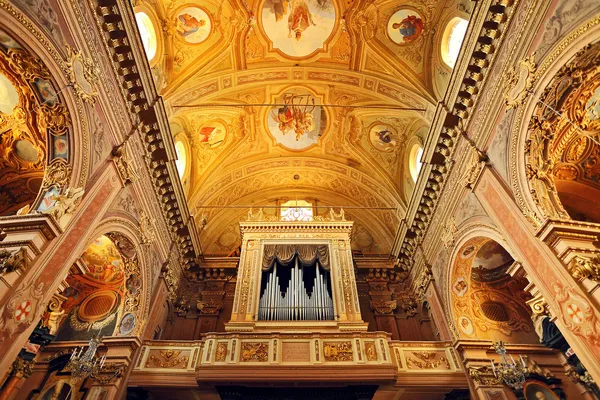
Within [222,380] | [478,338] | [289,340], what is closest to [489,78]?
[478,338]

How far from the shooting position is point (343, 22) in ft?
38.1

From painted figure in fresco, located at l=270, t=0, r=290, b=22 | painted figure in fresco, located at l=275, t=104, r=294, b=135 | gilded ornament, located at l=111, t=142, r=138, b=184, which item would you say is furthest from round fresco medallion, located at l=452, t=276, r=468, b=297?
painted figure in fresco, located at l=270, t=0, r=290, b=22

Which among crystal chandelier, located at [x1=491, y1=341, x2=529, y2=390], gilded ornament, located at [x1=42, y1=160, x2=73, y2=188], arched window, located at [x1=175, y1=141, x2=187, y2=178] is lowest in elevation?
crystal chandelier, located at [x1=491, y1=341, x2=529, y2=390]

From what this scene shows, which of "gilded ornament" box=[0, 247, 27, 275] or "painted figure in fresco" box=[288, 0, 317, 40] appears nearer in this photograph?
"gilded ornament" box=[0, 247, 27, 275]

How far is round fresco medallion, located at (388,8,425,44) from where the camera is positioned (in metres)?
11.0

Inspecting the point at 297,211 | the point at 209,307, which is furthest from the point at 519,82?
the point at 209,307

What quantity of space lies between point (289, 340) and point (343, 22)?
32.0 feet

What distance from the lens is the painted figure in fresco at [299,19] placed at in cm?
1154

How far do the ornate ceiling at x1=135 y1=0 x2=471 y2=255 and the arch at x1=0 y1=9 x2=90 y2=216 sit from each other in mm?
3977

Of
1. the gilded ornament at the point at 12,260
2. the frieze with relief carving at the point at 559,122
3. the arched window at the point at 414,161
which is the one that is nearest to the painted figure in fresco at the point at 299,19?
the arched window at the point at 414,161

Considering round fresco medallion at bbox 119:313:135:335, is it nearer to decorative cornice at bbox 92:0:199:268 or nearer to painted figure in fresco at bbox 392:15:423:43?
decorative cornice at bbox 92:0:199:268

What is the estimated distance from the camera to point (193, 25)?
11.0m

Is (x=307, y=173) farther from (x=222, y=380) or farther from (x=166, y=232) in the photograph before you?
(x=222, y=380)

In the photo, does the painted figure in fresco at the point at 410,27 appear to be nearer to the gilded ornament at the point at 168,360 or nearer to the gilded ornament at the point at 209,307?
the gilded ornament at the point at 209,307
